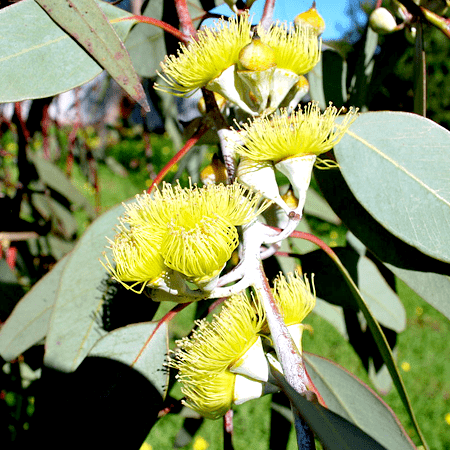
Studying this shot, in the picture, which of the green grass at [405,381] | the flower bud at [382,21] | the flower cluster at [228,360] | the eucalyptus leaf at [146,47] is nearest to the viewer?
the flower cluster at [228,360]

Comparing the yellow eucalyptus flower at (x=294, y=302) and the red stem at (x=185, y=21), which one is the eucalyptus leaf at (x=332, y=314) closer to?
the yellow eucalyptus flower at (x=294, y=302)

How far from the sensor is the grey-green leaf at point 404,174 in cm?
60

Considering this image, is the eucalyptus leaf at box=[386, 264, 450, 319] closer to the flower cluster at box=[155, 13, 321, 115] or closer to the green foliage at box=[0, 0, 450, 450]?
the green foliage at box=[0, 0, 450, 450]

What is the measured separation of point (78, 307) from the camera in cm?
72

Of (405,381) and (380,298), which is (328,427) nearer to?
(380,298)

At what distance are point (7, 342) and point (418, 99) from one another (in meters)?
0.87

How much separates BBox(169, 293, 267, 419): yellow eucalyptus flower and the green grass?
2.55 ft

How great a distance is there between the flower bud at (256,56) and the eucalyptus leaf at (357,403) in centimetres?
52

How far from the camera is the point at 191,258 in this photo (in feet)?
1.56

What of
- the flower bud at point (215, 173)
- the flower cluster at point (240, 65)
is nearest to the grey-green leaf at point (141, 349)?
the flower bud at point (215, 173)

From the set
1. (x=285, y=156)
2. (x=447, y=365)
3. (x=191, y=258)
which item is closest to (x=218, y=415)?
(x=191, y=258)

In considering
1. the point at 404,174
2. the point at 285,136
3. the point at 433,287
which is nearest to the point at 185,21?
the point at 285,136

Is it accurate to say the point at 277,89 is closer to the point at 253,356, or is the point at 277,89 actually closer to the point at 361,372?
the point at 253,356

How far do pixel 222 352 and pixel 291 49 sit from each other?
377mm
